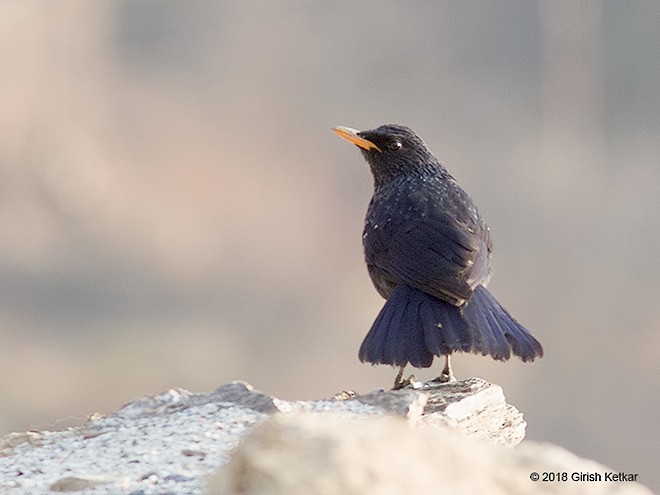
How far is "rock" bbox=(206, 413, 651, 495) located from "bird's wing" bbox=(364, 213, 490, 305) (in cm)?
265

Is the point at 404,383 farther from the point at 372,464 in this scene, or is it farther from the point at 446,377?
the point at 372,464

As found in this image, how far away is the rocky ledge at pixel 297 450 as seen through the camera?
12.4 feet

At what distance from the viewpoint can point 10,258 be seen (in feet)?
61.4

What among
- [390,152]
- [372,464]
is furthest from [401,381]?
[372,464]

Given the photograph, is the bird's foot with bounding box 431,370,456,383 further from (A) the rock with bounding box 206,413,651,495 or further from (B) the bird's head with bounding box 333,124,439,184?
(A) the rock with bounding box 206,413,651,495

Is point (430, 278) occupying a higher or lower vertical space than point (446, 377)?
higher

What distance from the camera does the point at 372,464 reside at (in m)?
3.79

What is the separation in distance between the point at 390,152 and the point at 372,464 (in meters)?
4.56

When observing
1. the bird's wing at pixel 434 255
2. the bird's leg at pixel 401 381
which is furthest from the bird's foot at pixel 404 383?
the bird's wing at pixel 434 255

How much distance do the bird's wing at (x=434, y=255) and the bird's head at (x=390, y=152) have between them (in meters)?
0.77

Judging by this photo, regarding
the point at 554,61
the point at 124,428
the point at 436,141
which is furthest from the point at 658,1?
the point at 124,428

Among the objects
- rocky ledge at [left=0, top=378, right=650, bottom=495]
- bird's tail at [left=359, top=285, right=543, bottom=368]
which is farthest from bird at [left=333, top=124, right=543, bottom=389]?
rocky ledge at [left=0, top=378, right=650, bottom=495]

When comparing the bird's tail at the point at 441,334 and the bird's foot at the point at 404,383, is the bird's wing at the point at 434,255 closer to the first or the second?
the bird's tail at the point at 441,334

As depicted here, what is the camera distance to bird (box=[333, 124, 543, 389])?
6.53 meters
